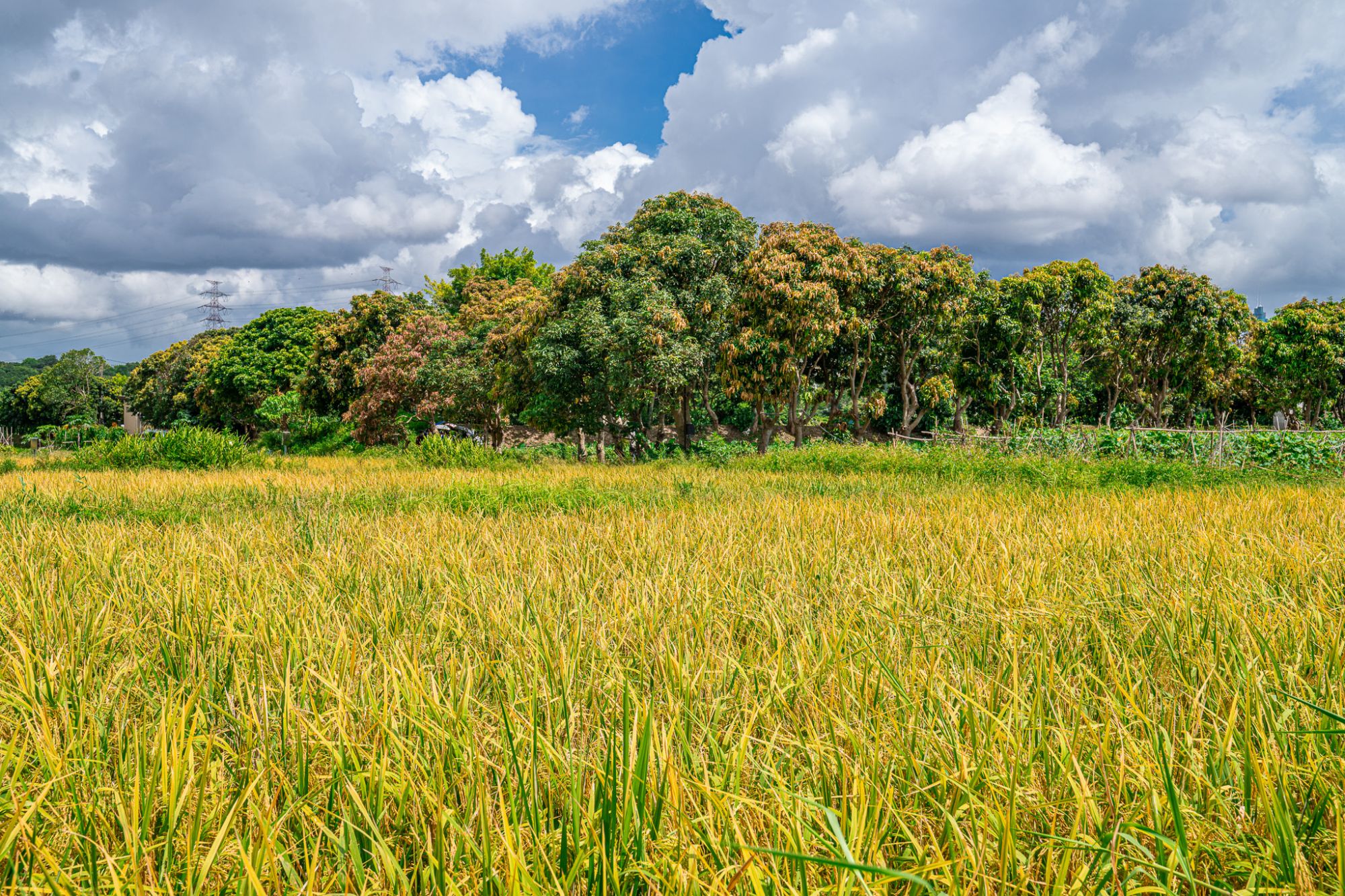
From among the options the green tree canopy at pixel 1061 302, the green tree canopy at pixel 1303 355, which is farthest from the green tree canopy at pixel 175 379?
the green tree canopy at pixel 1303 355

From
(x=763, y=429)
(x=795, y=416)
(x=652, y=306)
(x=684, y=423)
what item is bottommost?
(x=763, y=429)

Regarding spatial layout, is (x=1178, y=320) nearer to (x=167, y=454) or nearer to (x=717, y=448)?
(x=717, y=448)

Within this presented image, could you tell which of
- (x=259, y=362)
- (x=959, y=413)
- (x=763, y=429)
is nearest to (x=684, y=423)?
(x=763, y=429)

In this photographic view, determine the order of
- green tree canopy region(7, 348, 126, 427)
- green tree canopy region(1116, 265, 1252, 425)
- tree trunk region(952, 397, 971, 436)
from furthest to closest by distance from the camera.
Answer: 1. green tree canopy region(7, 348, 126, 427)
2. green tree canopy region(1116, 265, 1252, 425)
3. tree trunk region(952, 397, 971, 436)

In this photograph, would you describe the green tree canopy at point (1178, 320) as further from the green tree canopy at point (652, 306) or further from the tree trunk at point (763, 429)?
the green tree canopy at point (652, 306)

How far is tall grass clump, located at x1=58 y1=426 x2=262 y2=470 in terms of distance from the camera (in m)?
13.0

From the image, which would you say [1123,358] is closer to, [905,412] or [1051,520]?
[905,412]

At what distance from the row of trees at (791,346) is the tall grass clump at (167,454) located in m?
6.11

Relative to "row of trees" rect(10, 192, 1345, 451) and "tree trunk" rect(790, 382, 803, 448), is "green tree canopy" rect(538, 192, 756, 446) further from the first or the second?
"tree trunk" rect(790, 382, 803, 448)

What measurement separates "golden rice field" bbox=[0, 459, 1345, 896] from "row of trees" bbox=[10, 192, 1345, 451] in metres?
11.0

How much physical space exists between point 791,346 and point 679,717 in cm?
1350

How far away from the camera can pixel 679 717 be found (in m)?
1.65

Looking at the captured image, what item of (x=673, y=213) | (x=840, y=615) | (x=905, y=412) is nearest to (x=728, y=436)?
(x=905, y=412)

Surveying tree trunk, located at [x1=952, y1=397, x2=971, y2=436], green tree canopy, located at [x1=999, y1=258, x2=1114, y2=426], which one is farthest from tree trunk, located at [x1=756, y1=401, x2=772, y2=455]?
green tree canopy, located at [x1=999, y1=258, x2=1114, y2=426]
